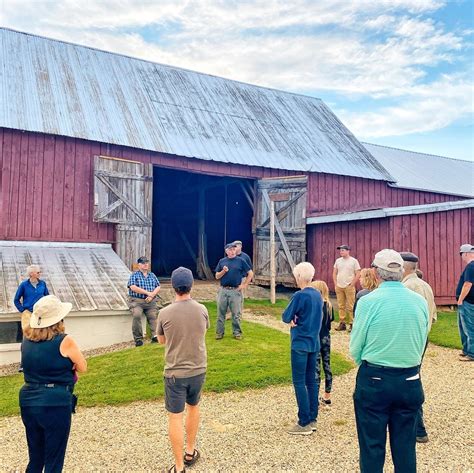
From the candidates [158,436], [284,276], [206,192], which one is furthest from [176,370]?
[206,192]

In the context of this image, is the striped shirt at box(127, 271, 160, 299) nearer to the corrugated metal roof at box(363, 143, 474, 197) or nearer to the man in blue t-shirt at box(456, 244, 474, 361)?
the man in blue t-shirt at box(456, 244, 474, 361)

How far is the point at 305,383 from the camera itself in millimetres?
4746

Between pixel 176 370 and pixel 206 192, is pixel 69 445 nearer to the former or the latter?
pixel 176 370

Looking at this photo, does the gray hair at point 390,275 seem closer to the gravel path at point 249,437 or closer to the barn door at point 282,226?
the gravel path at point 249,437

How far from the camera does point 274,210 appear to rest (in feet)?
46.0

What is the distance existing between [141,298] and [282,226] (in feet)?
21.1

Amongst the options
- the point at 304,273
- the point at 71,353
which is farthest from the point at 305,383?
the point at 71,353

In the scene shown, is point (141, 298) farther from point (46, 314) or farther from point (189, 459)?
point (46, 314)

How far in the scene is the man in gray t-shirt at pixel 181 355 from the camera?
3.80 metres

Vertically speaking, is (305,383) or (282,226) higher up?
(282,226)

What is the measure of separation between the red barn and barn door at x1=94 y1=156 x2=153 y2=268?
27 millimetres

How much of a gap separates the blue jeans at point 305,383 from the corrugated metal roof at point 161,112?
352 inches

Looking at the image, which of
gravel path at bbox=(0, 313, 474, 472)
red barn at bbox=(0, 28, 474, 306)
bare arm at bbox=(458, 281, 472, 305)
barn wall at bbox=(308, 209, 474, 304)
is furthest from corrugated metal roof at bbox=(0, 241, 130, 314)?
barn wall at bbox=(308, 209, 474, 304)

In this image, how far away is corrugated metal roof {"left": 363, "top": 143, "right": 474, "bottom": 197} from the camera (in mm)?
18812
